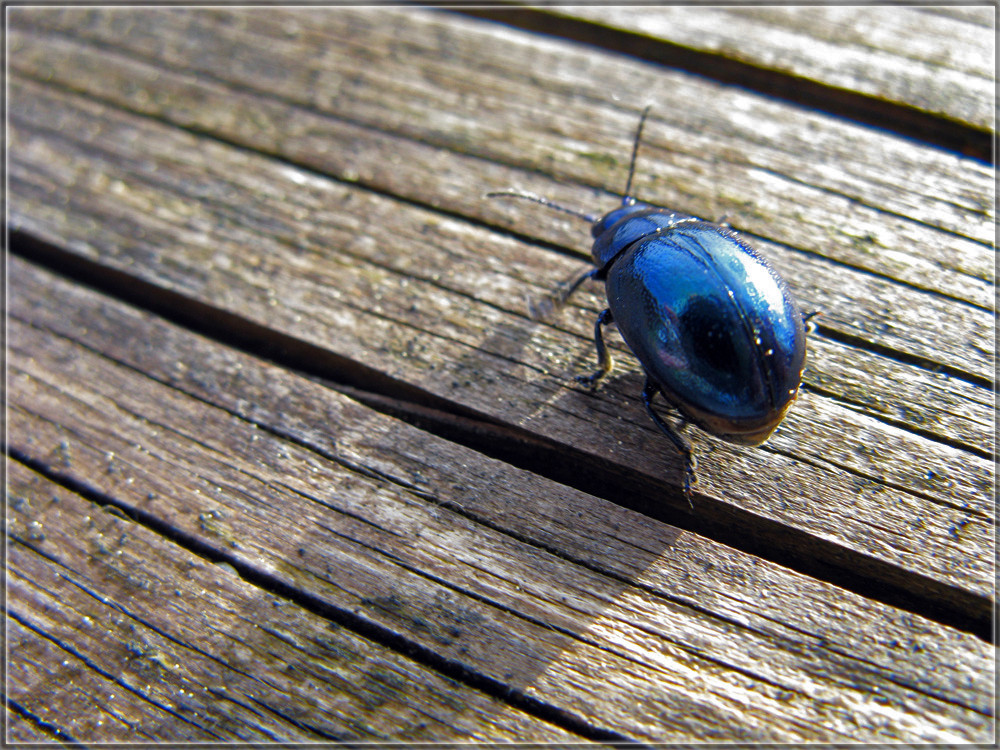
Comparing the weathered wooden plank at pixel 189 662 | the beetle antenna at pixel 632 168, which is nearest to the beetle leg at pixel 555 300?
the beetle antenna at pixel 632 168

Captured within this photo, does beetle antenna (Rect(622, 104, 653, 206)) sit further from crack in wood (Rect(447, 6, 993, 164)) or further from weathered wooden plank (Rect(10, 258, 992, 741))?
weathered wooden plank (Rect(10, 258, 992, 741))

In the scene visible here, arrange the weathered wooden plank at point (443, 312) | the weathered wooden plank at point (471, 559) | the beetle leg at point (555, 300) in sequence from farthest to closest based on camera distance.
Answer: the beetle leg at point (555, 300) → the weathered wooden plank at point (443, 312) → the weathered wooden plank at point (471, 559)

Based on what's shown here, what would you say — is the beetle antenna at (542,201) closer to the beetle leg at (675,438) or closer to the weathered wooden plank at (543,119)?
the weathered wooden plank at (543,119)

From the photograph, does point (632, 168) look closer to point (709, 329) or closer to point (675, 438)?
point (709, 329)

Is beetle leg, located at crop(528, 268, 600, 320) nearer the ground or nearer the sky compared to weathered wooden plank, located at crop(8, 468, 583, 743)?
nearer the sky

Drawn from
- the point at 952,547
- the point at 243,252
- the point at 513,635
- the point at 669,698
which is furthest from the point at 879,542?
the point at 243,252

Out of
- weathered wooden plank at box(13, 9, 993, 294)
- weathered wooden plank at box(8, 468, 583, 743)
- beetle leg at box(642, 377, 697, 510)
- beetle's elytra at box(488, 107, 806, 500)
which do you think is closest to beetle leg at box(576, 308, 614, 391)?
beetle's elytra at box(488, 107, 806, 500)
